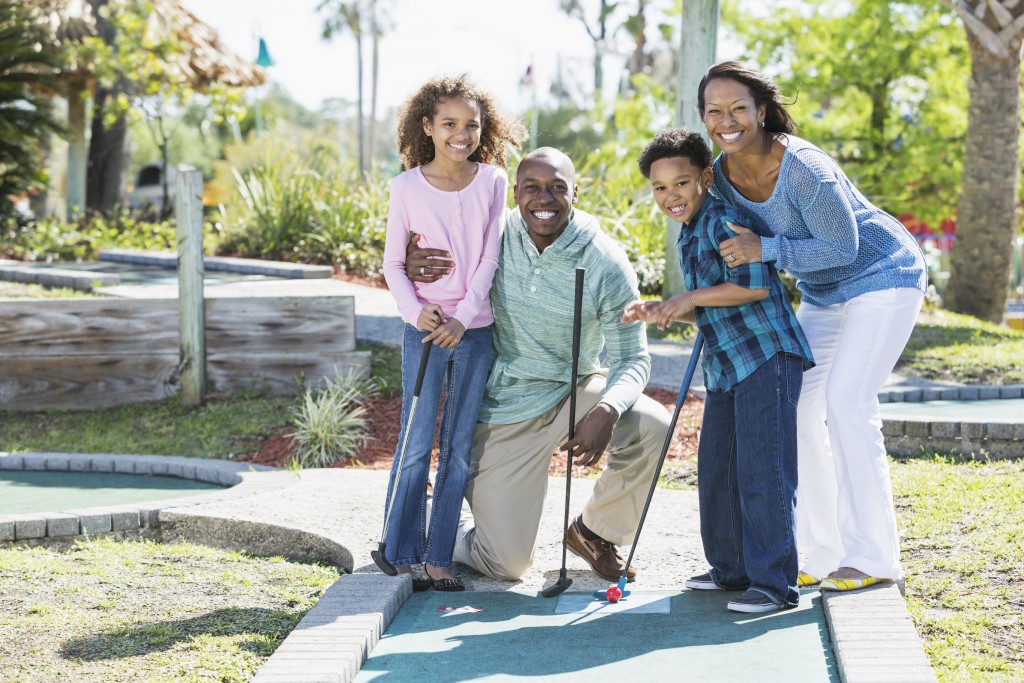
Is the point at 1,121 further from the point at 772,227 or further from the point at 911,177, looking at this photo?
the point at 772,227

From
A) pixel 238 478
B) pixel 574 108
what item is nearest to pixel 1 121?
pixel 238 478

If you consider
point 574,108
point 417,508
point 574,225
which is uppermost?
point 574,108

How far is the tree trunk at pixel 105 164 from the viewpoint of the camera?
18.0 m

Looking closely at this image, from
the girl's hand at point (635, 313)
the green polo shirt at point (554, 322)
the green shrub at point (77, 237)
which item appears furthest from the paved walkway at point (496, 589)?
the green shrub at point (77, 237)

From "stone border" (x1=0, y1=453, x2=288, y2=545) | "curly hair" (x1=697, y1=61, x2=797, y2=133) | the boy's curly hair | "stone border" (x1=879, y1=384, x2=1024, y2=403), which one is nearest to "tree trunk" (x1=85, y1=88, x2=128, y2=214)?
"stone border" (x1=0, y1=453, x2=288, y2=545)

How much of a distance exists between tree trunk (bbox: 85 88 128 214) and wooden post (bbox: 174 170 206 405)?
11535 mm

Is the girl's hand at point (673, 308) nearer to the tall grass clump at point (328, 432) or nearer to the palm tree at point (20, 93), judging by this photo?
the tall grass clump at point (328, 432)

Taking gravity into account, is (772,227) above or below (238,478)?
above

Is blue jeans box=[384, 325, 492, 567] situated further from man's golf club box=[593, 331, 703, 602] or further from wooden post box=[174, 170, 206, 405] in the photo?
wooden post box=[174, 170, 206, 405]

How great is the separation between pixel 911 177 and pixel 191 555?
13.9 m

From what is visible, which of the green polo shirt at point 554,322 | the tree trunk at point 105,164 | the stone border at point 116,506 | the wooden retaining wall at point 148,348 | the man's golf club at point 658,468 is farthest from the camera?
the tree trunk at point 105,164

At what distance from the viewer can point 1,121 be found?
1541 centimetres

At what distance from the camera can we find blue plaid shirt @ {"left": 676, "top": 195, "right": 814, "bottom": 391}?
350 cm

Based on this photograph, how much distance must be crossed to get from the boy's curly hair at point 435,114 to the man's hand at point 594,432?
3.42 feet
